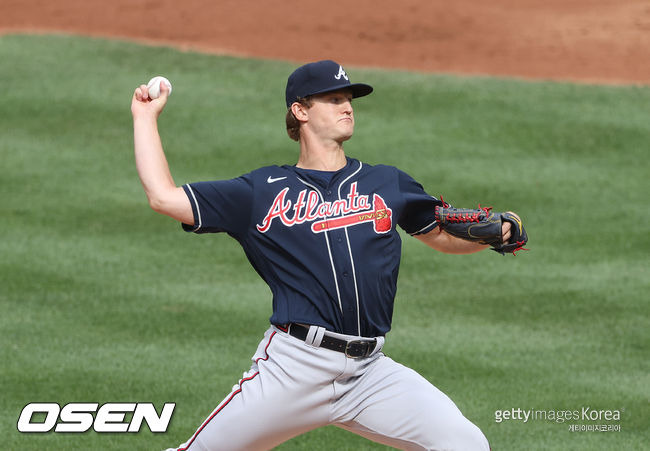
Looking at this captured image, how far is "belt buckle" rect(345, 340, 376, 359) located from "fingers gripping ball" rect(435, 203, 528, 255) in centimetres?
76

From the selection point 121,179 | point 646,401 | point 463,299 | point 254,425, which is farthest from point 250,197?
point 121,179

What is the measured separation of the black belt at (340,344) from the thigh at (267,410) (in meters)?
0.06

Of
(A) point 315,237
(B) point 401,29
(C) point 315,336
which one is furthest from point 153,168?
(B) point 401,29

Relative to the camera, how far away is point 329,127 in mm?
4699

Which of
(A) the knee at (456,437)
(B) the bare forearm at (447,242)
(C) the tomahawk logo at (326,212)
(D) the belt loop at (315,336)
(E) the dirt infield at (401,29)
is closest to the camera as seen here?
(A) the knee at (456,437)

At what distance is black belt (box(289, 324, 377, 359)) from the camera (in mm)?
4383

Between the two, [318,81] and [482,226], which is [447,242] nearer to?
[482,226]

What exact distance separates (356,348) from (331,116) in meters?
1.11

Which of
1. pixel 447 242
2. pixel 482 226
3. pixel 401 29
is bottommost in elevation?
pixel 401 29

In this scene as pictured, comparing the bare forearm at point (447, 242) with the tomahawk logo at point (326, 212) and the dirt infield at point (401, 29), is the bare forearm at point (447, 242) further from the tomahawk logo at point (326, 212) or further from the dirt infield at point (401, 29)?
the dirt infield at point (401, 29)
